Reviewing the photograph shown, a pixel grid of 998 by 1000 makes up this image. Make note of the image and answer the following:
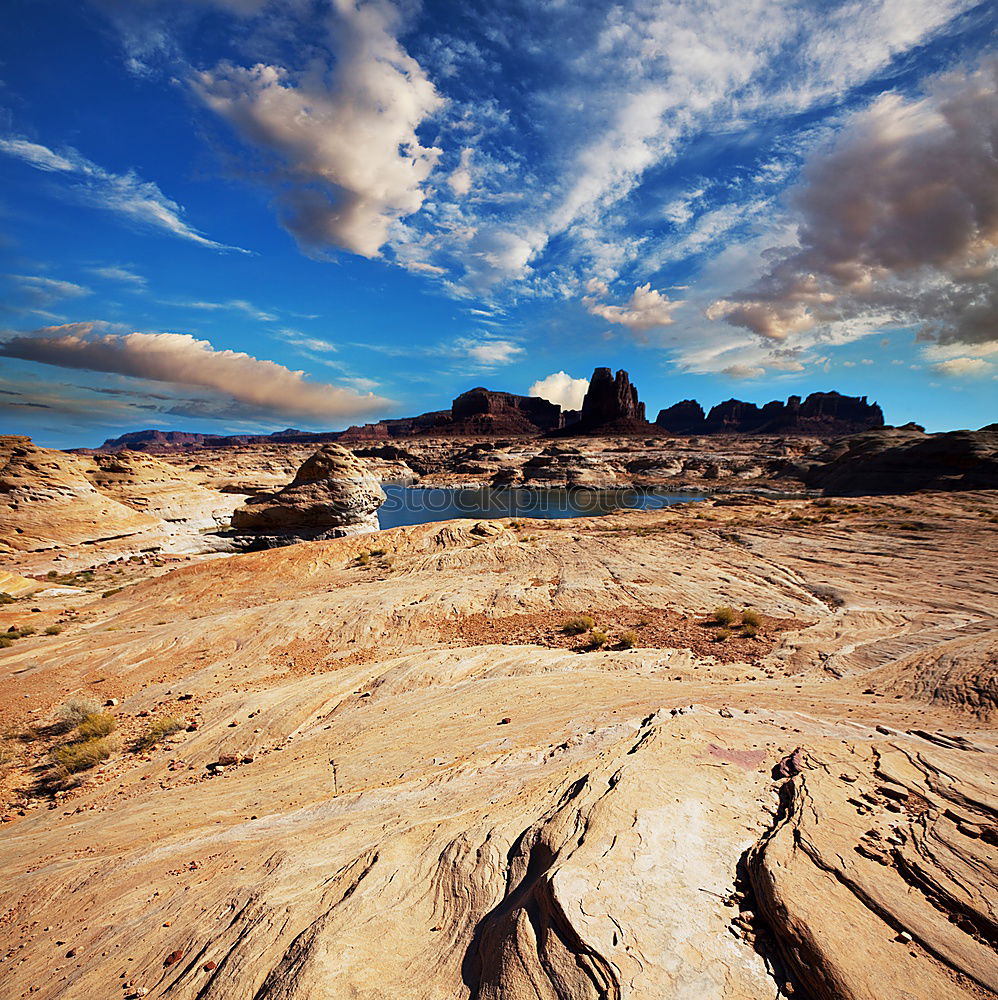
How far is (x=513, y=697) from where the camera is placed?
8531 millimetres

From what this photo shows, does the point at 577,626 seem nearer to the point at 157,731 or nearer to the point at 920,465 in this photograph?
the point at 157,731

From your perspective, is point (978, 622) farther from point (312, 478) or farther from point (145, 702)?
point (312, 478)

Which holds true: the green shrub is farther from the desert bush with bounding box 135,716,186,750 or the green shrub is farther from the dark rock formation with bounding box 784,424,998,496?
the dark rock formation with bounding box 784,424,998,496

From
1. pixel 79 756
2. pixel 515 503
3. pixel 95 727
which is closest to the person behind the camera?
pixel 79 756

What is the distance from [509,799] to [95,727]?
7.44m

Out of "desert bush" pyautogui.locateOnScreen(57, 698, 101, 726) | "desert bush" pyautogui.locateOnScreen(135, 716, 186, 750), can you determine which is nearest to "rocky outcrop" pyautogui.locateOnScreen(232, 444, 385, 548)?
"desert bush" pyautogui.locateOnScreen(57, 698, 101, 726)

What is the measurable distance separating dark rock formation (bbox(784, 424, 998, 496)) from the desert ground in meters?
Result: 36.4

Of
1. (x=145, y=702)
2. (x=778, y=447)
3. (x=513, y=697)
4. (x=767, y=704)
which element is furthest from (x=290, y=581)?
(x=778, y=447)

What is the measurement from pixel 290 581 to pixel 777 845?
18.0 metres

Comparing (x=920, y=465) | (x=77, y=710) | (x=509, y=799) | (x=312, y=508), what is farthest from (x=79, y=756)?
(x=920, y=465)

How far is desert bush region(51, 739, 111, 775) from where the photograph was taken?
22.8 ft

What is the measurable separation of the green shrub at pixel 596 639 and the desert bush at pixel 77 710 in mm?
10195

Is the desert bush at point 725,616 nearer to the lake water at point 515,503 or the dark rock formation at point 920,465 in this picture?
the lake water at point 515,503

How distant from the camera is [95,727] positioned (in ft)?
25.2
